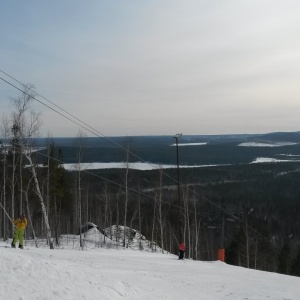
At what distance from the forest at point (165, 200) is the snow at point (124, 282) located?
356 inches

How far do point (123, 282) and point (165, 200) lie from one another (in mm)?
65939

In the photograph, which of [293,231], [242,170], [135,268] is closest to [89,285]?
[135,268]

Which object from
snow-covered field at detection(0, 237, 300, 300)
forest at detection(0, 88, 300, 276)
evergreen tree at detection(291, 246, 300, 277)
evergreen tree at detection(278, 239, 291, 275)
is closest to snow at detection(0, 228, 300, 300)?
snow-covered field at detection(0, 237, 300, 300)

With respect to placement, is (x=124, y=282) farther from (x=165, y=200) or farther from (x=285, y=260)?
(x=165, y=200)

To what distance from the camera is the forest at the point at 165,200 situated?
3581 centimetres

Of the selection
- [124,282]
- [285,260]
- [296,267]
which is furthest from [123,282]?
[285,260]

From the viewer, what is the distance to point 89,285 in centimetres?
1145

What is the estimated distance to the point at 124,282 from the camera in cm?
1247

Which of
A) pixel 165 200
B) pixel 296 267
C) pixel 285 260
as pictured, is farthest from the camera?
pixel 165 200

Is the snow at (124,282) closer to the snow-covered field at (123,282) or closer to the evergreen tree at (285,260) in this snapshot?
the snow-covered field at (123,282)

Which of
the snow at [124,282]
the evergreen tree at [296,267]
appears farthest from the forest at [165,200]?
the snow at [124,282]

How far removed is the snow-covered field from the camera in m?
10.7

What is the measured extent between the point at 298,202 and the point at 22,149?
83415mm

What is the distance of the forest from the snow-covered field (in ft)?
29.8
